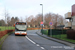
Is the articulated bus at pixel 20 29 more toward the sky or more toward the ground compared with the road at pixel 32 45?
more toward the sky

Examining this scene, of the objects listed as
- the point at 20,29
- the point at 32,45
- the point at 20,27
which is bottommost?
the point at 32,45

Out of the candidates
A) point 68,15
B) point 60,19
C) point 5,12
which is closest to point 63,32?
point 68,15

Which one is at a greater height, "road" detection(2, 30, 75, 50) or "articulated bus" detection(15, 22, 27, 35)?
"articulated bus" detection(15, 22, 27, 35)

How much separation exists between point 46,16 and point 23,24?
70370mm

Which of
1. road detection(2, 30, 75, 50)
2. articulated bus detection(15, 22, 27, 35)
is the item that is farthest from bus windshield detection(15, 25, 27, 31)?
road detection(2, 30, 75, 50)

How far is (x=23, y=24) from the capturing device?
27.1 m

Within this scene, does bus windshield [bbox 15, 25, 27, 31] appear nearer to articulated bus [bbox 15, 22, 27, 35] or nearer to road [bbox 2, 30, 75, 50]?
articulated bus [bbox 15, 22, 27, 35]

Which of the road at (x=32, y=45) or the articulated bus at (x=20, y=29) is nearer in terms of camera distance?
the road at (x=32, y=45)

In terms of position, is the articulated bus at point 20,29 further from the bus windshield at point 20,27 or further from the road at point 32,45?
the road at point 32,45

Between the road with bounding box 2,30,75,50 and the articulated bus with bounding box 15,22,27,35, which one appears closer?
the road with bounding box 2,30,75,50

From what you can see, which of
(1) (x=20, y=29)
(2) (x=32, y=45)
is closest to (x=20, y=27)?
(1) (x=20, y=29)

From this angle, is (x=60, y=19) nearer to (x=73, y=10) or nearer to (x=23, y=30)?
(x=73, y=10)

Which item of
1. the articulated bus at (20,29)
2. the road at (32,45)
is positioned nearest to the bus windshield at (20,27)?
the articulated bus at (20,29)

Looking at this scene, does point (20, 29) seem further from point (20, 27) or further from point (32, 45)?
point (32, 45)
